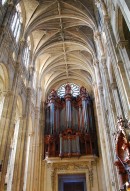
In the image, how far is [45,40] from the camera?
64.3ft

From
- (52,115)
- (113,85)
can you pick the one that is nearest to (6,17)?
(113,85)

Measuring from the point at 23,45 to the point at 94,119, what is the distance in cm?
1027

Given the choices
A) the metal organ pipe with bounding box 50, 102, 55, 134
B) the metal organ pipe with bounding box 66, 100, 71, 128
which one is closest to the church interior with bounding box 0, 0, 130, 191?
the metal organ pipe with bounding box 66, 100, 71, 128

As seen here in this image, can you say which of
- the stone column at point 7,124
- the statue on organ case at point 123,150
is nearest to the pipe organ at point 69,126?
the stone column at point 7,124

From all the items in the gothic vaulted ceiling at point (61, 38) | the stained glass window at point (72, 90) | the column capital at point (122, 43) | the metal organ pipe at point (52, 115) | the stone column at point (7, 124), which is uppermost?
the gothic vaulted ceiling at point (61, 38)

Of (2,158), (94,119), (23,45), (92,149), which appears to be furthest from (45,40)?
(2,158)

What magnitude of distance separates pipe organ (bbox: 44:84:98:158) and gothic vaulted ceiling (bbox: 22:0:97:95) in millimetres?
2131

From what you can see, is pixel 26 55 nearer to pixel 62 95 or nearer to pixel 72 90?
pixel 62 95

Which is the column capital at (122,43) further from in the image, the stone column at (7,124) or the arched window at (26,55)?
the arched window at (26,55)

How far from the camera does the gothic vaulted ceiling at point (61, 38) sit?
16906 mm

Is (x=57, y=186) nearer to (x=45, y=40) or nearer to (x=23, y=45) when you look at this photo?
(x=23, y=45)

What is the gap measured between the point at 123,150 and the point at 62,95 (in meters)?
16.3

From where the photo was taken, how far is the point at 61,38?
790 inches

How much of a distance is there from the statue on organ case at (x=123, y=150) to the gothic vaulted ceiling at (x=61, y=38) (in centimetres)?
1072
